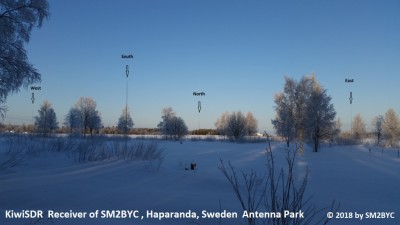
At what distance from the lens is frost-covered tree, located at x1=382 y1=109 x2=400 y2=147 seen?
4987 cm

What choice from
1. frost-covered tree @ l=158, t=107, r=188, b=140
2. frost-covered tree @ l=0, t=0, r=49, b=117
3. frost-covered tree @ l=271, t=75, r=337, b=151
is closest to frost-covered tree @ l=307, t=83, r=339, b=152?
frost-covered tree @ l=271, t=75, r=337, b=151

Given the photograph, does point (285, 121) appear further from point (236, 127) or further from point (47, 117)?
point (47, 117)

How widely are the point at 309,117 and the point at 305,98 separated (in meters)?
1.83

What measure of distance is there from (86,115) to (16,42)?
51663mm

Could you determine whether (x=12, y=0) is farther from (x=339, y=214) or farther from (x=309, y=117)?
(x=309, y=117)

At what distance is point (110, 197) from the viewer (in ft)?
22.9

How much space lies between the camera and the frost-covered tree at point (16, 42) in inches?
443

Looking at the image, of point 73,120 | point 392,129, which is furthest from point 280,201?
point 73,120

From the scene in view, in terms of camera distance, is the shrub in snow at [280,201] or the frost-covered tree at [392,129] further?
the frost-covered tree at [392,129]

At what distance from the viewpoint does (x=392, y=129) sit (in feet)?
167

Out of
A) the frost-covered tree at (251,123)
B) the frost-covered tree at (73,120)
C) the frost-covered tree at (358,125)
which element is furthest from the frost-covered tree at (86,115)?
the frost-covered tree at (358,125)

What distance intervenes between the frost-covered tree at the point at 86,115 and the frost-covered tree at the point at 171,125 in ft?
47.9

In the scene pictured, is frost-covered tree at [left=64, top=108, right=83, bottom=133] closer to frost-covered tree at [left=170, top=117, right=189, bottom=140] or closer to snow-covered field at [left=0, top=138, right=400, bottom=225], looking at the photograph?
frost-covered tree at [left=170, top=117, right=189, bottom=140]

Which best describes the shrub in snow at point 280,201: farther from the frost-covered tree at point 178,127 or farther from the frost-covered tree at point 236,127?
the frost-covered tree at point 178,127
